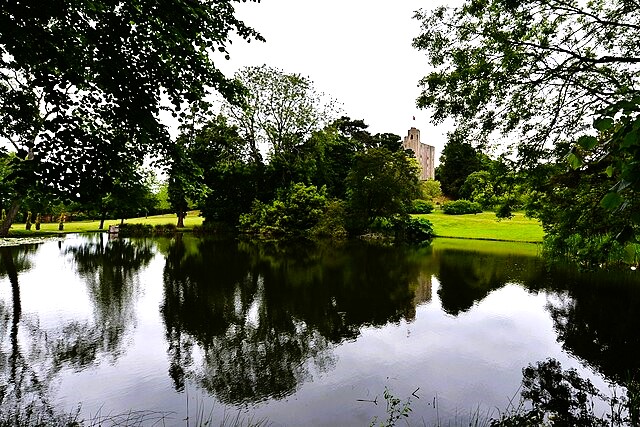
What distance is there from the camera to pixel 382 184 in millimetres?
37656

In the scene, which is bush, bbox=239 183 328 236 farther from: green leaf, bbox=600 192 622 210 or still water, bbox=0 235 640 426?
green leaf, bbox=600 192 622 210

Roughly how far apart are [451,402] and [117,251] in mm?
24167

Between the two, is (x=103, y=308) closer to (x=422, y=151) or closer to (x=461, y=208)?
(x=461, y=208)

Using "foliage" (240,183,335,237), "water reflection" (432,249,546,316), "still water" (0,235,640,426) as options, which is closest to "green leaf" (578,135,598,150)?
"still water" (0,235,640,426)

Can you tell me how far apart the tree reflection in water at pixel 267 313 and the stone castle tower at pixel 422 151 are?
84.4m

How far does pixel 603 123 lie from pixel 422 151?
10975 cm

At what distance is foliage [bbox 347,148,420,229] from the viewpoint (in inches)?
1474

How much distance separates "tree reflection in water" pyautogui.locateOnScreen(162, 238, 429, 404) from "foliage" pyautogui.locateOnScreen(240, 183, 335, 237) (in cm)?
1773

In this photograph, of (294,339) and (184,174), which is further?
(294,339)

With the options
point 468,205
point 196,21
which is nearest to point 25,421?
point 196,21

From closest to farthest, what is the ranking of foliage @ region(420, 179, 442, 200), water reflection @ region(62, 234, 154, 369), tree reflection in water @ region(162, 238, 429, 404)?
tree reflection in water @ region(162, 238, 429, 404) < water reflection @ region(62, 234, 154, 369) < foliage @ region(420, 179, 442, 200)

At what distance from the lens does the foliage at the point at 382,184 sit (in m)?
37.4

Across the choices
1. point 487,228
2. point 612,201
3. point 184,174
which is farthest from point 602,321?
point 487,228

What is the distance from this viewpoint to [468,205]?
176ft
